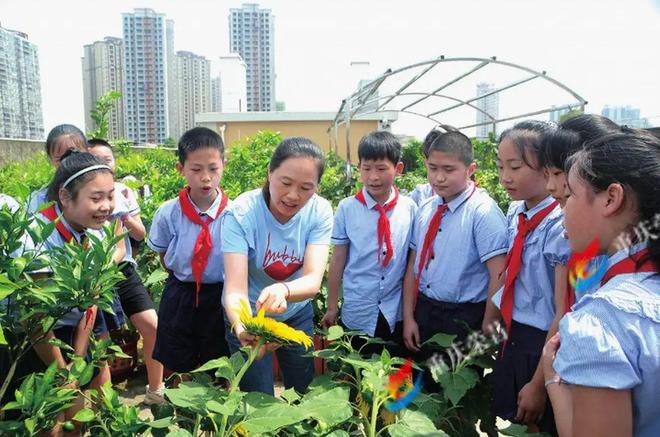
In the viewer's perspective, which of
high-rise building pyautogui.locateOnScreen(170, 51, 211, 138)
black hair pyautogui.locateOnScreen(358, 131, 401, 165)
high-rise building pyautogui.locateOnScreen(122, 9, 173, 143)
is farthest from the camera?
high-rise building pyautogui.locateOnScreen(170, 51, 211, 138)

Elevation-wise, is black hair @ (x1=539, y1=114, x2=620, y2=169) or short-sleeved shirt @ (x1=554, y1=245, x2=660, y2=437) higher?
black hair @ (x1=539, y1=114, x2=620, y2=169)

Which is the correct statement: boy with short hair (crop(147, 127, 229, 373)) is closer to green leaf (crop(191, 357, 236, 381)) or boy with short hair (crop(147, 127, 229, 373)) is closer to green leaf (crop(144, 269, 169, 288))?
green leaf (crop(144, 269, 169, 288))

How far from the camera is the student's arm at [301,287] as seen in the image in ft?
4.63

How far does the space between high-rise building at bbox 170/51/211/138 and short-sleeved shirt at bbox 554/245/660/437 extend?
22.7 meters

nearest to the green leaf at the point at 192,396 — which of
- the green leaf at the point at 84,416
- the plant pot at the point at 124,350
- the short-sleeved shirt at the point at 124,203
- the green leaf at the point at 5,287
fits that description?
the green leaf at the point at 84,416

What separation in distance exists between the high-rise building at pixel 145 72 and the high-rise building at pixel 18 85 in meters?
9.01

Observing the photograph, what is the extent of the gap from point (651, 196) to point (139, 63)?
70.2 feet

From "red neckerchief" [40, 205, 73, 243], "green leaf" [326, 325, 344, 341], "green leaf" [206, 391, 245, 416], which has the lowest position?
"green leaf" [326, 325, 344, 341]

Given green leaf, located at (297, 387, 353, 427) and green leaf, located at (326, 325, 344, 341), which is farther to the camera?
green leaf, located at (326, 325, 344, 341)

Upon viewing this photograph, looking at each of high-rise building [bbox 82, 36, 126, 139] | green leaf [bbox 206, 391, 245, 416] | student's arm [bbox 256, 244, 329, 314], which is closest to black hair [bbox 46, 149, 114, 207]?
student's arm [bbox 256, 244, 329, 314]

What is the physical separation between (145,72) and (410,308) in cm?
2022

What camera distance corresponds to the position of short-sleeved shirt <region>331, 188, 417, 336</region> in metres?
2.51

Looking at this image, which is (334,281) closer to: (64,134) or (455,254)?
(455,254)

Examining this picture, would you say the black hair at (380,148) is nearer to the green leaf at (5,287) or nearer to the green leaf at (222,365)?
the green leaf at (222,365)
